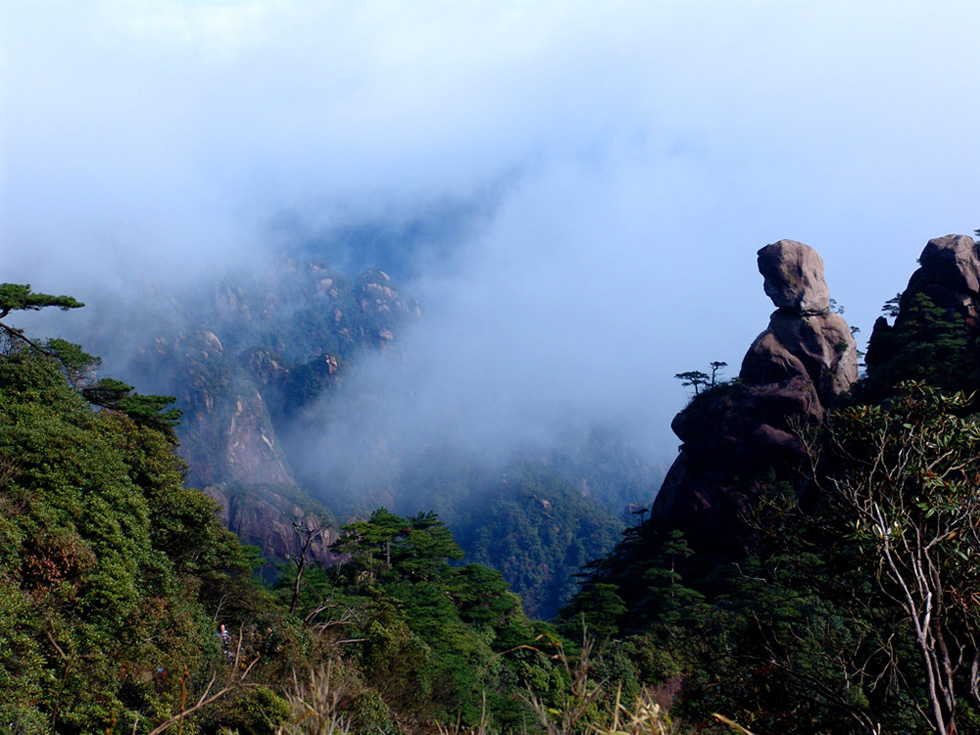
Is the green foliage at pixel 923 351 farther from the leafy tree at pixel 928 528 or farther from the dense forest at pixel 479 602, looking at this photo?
the leafy tree at pixel 928 528

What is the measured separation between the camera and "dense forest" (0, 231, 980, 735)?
606 cm

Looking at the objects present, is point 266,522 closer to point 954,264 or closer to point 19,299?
point 19,299

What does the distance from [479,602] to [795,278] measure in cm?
2719

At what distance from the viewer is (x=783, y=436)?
37.5 m

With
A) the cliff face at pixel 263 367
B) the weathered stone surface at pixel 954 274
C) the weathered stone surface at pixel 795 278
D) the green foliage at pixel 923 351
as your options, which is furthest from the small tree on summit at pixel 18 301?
the cliff face at pixel 263 367

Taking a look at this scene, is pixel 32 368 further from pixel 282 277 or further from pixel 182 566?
pixel 282 277

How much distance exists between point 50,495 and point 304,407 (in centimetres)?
12517

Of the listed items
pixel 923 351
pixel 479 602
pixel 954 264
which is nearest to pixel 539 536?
pixel 479 602

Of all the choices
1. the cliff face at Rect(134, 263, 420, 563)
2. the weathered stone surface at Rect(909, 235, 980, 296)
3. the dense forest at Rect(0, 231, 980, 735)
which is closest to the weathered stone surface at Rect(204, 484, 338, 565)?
the cliff face at Rect(134, 263, 420, 563)

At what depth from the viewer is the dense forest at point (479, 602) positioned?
606 centimetres

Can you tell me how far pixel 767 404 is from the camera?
3875 cm

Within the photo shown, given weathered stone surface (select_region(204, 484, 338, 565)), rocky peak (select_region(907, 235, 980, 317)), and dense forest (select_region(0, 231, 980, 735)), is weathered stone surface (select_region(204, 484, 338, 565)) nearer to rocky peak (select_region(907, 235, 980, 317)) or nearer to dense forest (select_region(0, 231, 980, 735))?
dense forest (select_region(0, 231, 980, 735))

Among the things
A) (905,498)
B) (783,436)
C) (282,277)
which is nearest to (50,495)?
(905,498)

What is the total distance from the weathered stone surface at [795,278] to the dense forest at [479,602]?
444 centimetres
